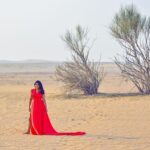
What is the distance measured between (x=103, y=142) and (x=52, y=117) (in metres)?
7.23

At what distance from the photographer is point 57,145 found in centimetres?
1104

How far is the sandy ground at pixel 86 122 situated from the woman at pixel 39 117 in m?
0.34

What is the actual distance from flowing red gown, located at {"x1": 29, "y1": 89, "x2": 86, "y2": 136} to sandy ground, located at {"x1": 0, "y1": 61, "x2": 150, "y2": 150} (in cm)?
34

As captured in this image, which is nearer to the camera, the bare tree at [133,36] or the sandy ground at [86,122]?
the sandy ground at [86,122]

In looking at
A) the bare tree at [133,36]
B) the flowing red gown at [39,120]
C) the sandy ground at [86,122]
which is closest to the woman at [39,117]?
the flowing red gown at [39,120]

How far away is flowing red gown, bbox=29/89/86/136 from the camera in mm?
13148

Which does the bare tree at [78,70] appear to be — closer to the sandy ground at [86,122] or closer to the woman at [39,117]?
the sandy ground at [86,122]

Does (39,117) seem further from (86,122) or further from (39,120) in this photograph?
(86,122)

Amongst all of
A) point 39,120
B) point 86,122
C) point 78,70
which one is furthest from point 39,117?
point 78,70

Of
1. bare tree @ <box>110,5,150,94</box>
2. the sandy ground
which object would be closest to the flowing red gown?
the sandy ground

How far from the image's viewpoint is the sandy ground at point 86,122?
11.2m

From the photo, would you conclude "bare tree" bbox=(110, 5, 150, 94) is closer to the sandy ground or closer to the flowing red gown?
the sandy ground

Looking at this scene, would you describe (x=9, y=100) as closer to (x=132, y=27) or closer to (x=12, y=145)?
(x=132, y=27)

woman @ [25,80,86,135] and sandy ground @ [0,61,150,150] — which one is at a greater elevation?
woman @ [25,80,86,135]
